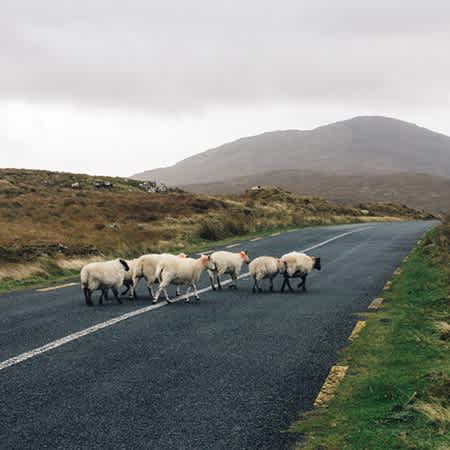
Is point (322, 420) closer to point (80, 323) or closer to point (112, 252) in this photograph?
point (80, 323)

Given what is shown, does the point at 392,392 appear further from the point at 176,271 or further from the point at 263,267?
the point at 263,267

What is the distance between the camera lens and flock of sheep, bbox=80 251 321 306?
11125 millimetres

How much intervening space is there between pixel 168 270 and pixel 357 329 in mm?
4186

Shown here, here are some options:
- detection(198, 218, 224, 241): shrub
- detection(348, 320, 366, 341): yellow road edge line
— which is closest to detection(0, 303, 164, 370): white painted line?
detection(348, 320, 366, 341): yellow road edge line

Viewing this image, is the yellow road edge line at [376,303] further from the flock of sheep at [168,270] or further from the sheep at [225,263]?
the sheep at [225,263]

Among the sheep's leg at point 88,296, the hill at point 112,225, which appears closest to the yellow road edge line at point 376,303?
the sheep's leg at point 88,296

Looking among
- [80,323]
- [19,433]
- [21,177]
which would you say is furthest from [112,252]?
[21,177]

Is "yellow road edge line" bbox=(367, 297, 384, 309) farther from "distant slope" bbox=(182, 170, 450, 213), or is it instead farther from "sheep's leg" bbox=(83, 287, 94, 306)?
"distant slope" bbox=(182, 170, 450, 213)

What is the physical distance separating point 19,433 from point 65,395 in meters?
0.98

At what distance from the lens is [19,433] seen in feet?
15.3

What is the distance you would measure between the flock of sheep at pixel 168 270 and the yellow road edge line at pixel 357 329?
377cm

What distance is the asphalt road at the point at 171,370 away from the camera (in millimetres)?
4730

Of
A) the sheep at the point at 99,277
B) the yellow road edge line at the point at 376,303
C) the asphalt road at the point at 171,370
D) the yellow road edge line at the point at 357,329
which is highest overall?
the sheep at the point at 99,277

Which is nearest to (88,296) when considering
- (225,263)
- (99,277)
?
(99,277)
